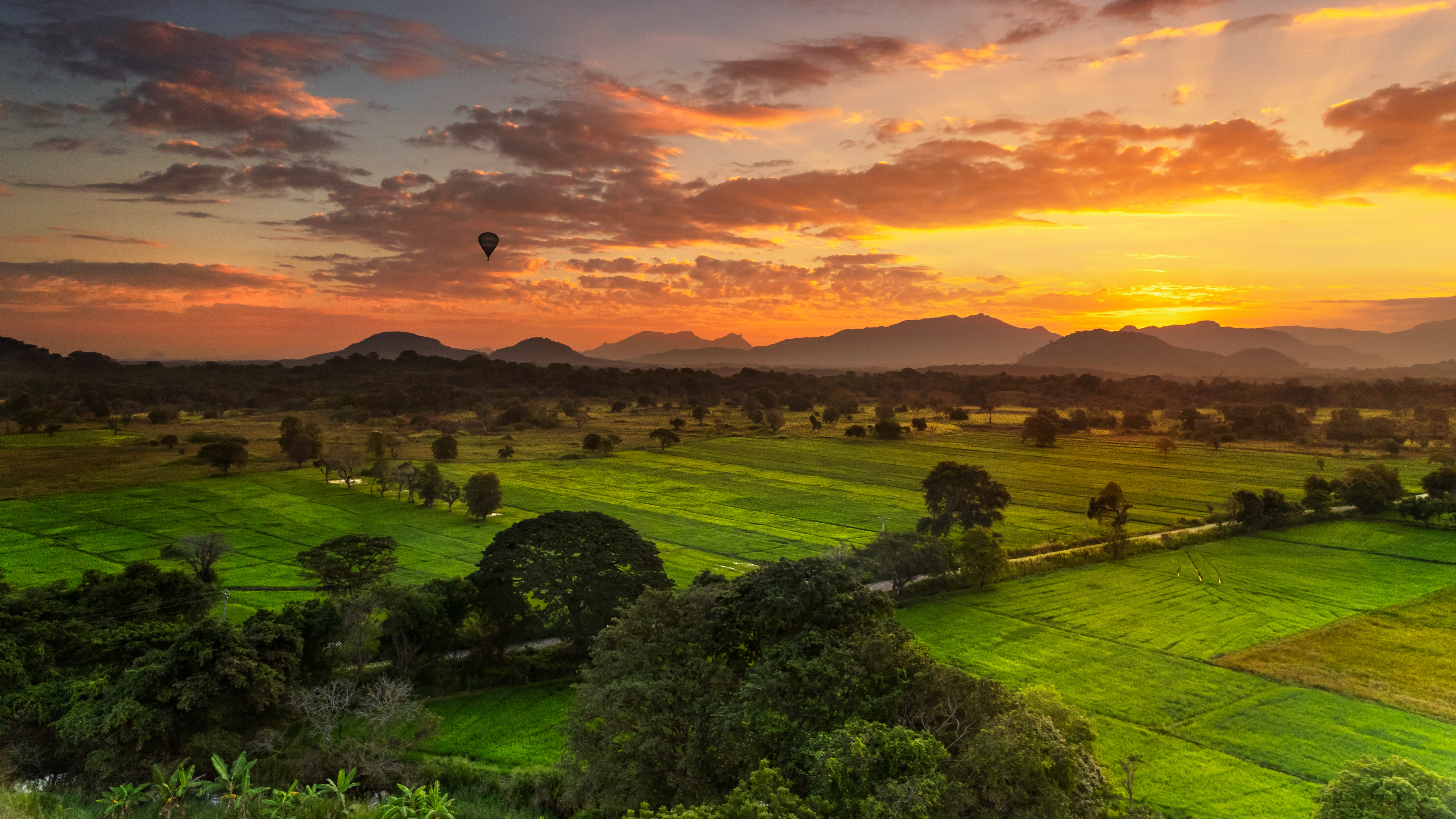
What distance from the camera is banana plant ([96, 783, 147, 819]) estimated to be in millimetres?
21281

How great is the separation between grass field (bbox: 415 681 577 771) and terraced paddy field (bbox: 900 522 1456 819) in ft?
61.3

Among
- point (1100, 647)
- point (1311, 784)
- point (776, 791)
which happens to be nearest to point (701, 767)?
point (776, 791)

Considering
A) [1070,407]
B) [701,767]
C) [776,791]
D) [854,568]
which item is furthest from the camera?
[1070,407]

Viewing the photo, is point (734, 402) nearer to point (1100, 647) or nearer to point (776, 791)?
point (1100, 647)

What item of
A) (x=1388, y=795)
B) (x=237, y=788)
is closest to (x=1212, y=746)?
(x=1388, y=795)

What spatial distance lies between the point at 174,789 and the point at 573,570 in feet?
55.5

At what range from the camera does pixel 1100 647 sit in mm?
37938

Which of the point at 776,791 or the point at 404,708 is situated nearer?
the point at 776,791

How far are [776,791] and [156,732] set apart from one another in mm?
21820

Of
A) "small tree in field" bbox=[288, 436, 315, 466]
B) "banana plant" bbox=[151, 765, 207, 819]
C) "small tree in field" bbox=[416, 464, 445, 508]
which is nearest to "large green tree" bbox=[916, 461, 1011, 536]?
"small tree in field" bbox=[416, 464, 445, 508]

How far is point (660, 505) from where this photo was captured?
238 feet

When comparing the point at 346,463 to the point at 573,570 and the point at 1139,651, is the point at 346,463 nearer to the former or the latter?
the point at 573,570

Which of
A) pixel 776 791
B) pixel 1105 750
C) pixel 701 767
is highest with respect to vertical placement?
pixel 776 791

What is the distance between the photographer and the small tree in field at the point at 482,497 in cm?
6419
